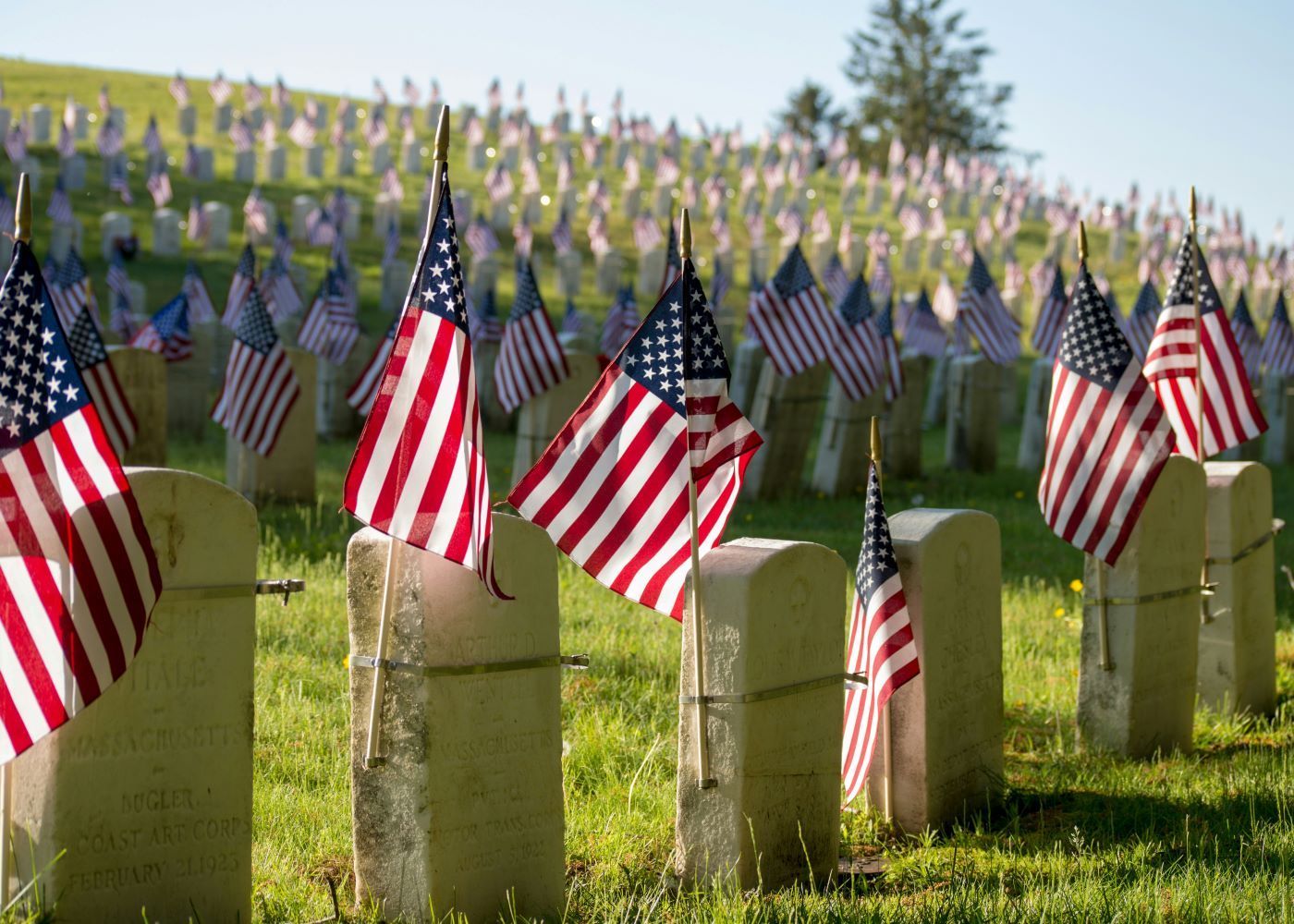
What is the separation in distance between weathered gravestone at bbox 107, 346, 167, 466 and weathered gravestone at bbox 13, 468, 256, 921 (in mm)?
8915

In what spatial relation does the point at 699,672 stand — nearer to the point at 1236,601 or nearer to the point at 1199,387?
the point at 1236,601

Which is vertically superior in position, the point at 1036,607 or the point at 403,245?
the point at 403,245

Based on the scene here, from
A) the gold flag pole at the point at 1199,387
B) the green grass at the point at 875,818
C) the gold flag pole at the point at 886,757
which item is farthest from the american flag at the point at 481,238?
the gold flag pole at the point at 886,757

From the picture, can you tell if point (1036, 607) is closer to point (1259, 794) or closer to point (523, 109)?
point (1259, 794)

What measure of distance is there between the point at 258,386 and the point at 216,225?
27041mm

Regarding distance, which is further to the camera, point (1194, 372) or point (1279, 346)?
point (1279, 346)

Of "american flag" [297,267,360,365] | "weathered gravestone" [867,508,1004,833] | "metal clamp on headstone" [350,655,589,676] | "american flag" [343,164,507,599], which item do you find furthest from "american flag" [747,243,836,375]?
"metal clamp on headstone" [350,655,589,676]

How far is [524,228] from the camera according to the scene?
41.2 metres

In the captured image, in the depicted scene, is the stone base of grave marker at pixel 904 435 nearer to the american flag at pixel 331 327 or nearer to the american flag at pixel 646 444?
the american flag at pixel 331 327

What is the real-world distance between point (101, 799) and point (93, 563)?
2.20 ft

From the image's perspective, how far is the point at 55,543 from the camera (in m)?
4.01

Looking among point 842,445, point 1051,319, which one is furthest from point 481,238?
point 842,445

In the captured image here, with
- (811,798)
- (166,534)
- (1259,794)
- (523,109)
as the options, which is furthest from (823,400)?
(523,109)

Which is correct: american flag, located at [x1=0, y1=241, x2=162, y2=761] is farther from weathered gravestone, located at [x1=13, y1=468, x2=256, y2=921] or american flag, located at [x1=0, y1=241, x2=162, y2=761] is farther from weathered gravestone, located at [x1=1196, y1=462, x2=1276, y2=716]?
weathered gravestone, located at [x1=1196, y1=462, x2=1276, y2=716]
